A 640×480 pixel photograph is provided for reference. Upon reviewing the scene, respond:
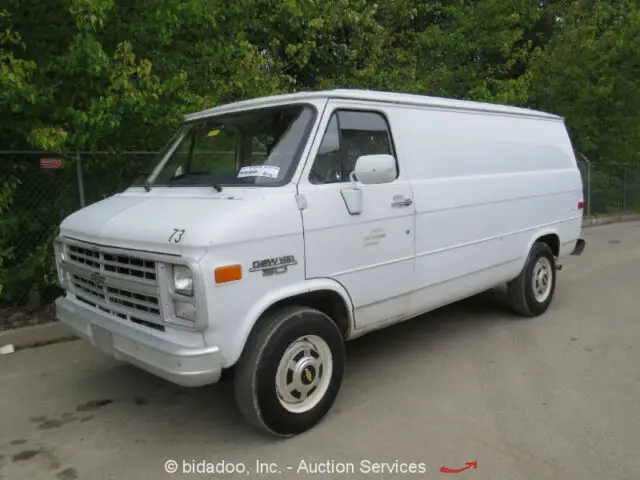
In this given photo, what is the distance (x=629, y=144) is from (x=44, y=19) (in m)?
15.9

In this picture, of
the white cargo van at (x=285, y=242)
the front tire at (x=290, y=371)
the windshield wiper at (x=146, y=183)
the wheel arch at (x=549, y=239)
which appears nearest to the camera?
the white cargo van at (x=285, y=242)

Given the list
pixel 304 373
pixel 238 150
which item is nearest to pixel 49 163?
pixel 238 150

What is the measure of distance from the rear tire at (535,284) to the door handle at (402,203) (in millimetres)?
2226

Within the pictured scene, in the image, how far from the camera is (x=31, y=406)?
13.6 feet

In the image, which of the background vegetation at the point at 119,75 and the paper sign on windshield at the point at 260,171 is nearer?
the paper sign on windshield at the point at 260,171

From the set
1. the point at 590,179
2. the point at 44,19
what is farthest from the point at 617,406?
the point at 590,179

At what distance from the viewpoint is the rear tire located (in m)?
5.84

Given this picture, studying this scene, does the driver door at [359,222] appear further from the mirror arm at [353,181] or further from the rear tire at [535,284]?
the rear tire at [535,284]

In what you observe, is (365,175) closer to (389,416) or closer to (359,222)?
(359,222)

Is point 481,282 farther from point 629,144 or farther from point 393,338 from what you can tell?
point 629,144

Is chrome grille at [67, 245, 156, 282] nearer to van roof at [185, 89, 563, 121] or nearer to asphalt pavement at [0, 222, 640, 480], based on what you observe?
asphalt pavement at [0, 222, 640, 480]

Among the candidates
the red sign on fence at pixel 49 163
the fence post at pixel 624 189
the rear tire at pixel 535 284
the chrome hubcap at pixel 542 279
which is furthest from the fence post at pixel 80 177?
the fence post at pixel 624 189

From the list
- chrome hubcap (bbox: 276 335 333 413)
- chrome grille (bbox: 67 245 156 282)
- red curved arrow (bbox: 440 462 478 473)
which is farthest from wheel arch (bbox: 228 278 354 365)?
red curved arrow (bbox: 440 462 478 473)

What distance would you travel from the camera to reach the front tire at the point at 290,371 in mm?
3291
